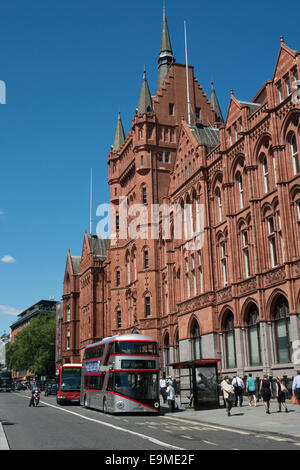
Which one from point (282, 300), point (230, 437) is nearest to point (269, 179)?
point (282, 300)

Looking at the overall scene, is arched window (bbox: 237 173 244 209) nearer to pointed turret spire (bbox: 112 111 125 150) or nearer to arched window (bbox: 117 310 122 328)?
arched window (bbox: 117 310 122 328)

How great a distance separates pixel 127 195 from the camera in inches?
Result: 2581

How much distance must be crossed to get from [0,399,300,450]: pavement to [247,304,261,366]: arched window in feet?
11.4

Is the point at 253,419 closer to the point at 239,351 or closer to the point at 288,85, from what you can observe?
the point at 239,351

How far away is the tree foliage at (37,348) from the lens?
106 metres

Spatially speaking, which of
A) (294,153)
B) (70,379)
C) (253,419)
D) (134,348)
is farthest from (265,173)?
(70,379)

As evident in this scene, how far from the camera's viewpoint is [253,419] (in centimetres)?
2334

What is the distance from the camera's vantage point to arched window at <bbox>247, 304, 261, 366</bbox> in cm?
3484

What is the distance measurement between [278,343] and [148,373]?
852 cm

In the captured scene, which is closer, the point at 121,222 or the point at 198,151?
the point at 198,151

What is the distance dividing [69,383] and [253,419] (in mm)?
22348

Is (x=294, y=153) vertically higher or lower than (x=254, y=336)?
higher

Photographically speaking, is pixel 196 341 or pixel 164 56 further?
pixel 164 56

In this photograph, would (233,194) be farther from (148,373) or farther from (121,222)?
(121,222)
